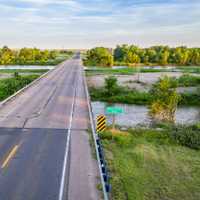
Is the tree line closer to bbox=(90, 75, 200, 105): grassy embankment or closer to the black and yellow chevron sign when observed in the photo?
bbox=(90, 75, 200, 105): grassy embankment

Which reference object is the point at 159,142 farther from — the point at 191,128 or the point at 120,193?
the point at 120,193

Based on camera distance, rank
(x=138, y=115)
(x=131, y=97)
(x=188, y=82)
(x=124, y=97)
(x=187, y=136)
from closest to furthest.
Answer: (x=187, y=136)
(x=138, y=115)
(x=131, y=97)
(x=124, y=97)
(x=188, y=82)

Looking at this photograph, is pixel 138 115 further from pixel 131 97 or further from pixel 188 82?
pixel 188 82

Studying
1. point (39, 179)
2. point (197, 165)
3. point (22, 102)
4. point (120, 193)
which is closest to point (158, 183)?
point (120, 193)

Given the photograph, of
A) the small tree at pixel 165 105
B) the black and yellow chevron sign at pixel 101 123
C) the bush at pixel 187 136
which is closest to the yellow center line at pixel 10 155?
the black and yellow chevron sign at pixel 101 123

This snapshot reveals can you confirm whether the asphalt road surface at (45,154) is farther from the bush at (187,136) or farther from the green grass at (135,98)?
the green grass at (135,98)

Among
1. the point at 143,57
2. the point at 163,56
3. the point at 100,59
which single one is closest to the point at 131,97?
the point at 100,59
